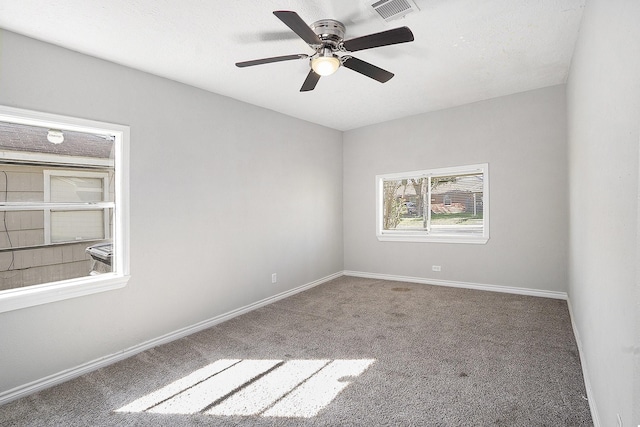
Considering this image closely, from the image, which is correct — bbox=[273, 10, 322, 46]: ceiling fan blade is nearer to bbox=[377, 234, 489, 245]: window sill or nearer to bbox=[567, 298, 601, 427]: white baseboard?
bbox=[567, 298, 601, 427]: white baseboard

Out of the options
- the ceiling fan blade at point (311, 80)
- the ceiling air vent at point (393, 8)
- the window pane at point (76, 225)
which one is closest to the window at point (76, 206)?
the window pane at point (76, 225)

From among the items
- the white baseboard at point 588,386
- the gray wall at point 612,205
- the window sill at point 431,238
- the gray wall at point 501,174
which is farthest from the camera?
the window sill at point 431,238

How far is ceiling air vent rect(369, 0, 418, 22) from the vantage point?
2131 mm

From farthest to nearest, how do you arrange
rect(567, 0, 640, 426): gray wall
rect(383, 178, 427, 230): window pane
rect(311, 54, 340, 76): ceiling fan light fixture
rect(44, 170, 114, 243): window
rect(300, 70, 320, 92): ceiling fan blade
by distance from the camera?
rect(383, 178, 427, 230): window pane < rect(300, 70, 320, 92): ceiling fan blade < rect(44, 170, 114, 243): window < rect(311, 54, 340, 76): ceiling fan light fixture < rect(567, 0, 640, 426): gray wall

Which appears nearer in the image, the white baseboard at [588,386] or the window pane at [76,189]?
the white baseboard at [588,386]

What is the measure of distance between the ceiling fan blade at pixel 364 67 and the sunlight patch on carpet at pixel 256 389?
8.02 feet

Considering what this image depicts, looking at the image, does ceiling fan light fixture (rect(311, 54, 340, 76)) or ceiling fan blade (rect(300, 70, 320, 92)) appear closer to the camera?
ceiling fan light fixture (rect(311, 54, 340, 76))

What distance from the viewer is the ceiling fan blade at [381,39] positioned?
2.00m

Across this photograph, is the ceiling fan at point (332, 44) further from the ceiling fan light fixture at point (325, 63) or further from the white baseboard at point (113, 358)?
the white baseboard at point (113, 358)

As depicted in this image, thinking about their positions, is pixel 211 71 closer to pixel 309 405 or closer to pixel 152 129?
pixel 152 129

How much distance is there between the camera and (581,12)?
91.7 inches

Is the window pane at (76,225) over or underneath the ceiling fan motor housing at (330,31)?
underneath

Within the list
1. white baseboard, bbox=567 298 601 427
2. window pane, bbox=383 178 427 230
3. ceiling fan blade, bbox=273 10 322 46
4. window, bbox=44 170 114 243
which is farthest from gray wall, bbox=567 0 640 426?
window, bbox=44 170 114 243

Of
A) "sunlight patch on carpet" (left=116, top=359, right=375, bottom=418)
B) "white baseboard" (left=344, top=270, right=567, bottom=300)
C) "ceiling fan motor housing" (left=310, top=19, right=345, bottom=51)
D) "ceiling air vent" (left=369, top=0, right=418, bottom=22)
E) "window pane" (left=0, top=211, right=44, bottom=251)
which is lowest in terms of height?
"sunlight patch on carpet" (left=116, top=359, right=375, bottom=418)
